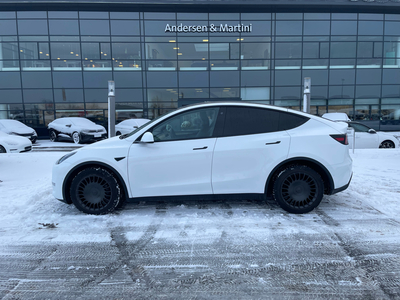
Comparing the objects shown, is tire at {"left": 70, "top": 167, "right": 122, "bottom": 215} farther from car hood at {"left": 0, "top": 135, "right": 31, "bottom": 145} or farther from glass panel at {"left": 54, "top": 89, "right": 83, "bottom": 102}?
glass panel at {"left": 54, "top": 89, "right": 83, "bottom": 102}

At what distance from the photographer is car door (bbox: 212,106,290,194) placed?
13.0ft

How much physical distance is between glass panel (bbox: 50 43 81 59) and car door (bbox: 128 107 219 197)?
65.3 feet

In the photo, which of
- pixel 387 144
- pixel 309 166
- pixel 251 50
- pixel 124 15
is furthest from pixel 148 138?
pixel 124 15

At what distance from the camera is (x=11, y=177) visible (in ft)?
22.2

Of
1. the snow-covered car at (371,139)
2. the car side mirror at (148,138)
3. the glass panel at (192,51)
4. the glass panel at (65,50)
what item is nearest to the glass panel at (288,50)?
the glass panel at (192,51)

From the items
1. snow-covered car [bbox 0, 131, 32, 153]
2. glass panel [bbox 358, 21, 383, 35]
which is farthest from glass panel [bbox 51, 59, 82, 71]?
glass panel [bbox 358, 21, 383, 35]

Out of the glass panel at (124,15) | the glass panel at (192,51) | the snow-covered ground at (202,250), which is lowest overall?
the snow-covered ground at (202,250)

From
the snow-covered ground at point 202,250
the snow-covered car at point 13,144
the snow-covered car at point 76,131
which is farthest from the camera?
the snow-covered car at point 76,131

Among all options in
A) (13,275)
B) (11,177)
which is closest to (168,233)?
(13,275)

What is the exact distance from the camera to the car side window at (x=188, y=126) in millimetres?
4066

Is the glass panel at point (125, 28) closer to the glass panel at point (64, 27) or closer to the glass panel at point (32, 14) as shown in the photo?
the glass panel at point (64, 27)

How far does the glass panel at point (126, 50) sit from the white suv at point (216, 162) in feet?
60.4

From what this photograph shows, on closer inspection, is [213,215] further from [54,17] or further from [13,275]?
[54,17]

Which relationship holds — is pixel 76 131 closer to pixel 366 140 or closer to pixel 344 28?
pixel 366 140
